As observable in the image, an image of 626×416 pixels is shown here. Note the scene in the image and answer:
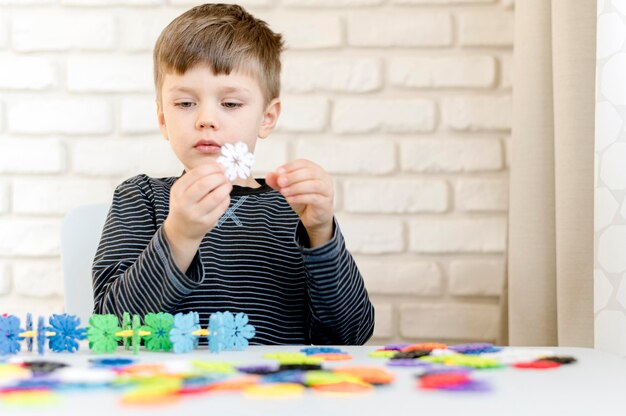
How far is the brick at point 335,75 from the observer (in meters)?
1.88

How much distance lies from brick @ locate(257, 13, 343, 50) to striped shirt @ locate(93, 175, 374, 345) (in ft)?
1.63

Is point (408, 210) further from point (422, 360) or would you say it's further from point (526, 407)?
point (526, 407)

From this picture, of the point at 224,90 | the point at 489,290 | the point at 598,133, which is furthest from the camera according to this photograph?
the point at 489,290

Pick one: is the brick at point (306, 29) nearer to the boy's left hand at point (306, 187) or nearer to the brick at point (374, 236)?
the brick at point (374, 236)

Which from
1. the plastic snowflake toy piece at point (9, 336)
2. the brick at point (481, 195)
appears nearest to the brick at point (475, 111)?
the brick at point (481, 195)

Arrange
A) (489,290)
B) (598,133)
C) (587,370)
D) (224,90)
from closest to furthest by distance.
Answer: (587,370) < (598,133) < (224,90) < (489,290)

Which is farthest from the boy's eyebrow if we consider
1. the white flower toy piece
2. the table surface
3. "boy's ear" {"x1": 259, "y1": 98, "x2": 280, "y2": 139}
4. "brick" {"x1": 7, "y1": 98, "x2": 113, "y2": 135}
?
the table surface

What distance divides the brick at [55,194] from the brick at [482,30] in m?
0.85

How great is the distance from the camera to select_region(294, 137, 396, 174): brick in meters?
1.87

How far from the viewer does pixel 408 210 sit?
1.88 m

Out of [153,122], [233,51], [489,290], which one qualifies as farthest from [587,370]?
[153,122]

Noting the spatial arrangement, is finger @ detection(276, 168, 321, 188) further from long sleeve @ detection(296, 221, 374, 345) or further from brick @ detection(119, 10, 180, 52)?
brick @ detection(119, 10, 180, 52)

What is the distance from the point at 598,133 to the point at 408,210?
772 millimetres

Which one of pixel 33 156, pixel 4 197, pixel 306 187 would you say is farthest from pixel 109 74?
pixel 306 187
